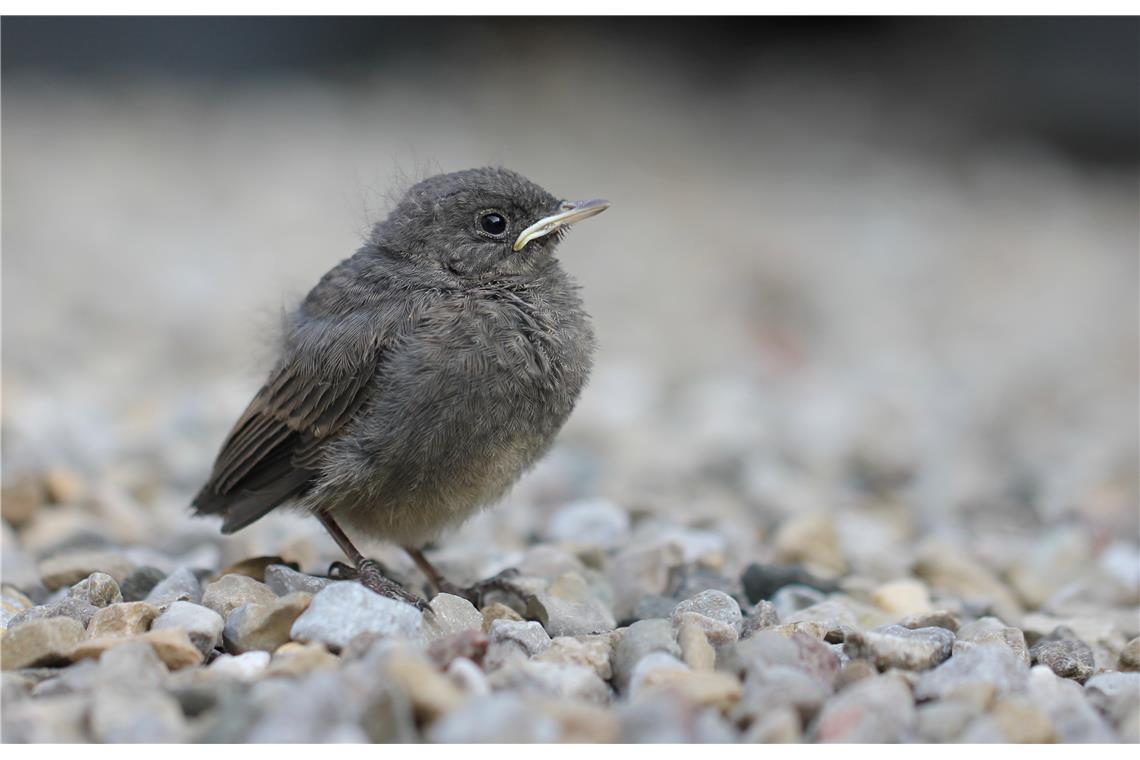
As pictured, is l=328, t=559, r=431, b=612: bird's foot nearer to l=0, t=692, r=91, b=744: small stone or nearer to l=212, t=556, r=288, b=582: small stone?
l=212, t=556, r=288, b=582: small stone

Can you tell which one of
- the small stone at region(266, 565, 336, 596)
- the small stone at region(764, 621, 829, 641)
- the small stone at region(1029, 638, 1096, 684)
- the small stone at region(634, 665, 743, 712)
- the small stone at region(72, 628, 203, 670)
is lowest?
the small stone at region(634, 665, 743, 712)

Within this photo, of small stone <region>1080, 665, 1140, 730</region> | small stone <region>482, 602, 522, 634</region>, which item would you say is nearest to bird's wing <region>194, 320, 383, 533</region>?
small stone <region>482, 602, 522, 634</region>

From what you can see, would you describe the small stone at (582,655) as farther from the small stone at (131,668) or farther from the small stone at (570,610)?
the small stone at (131,668)

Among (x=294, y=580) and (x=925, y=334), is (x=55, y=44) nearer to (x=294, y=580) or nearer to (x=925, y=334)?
(x=925, y=334)

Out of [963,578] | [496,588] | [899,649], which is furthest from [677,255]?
[899,649]

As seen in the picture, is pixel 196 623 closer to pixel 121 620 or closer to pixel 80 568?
pixel 121 620

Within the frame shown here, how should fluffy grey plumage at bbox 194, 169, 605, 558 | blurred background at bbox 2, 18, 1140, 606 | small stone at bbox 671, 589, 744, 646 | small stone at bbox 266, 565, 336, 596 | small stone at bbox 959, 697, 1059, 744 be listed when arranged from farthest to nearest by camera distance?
blurred background at bbox 2, 18, 1140, 606
fluffy grey plumage at bbox 194, 169, 605, 558
small stone at bbox 266, 565, 336, 596
small stone at bbox 671, 589, 744, 646
small stone at bbox 959, 697, 1059, 744

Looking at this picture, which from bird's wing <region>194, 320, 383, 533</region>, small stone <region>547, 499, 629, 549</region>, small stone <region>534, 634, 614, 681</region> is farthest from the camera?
small stone <region>547, 499, 629, 549</region>
